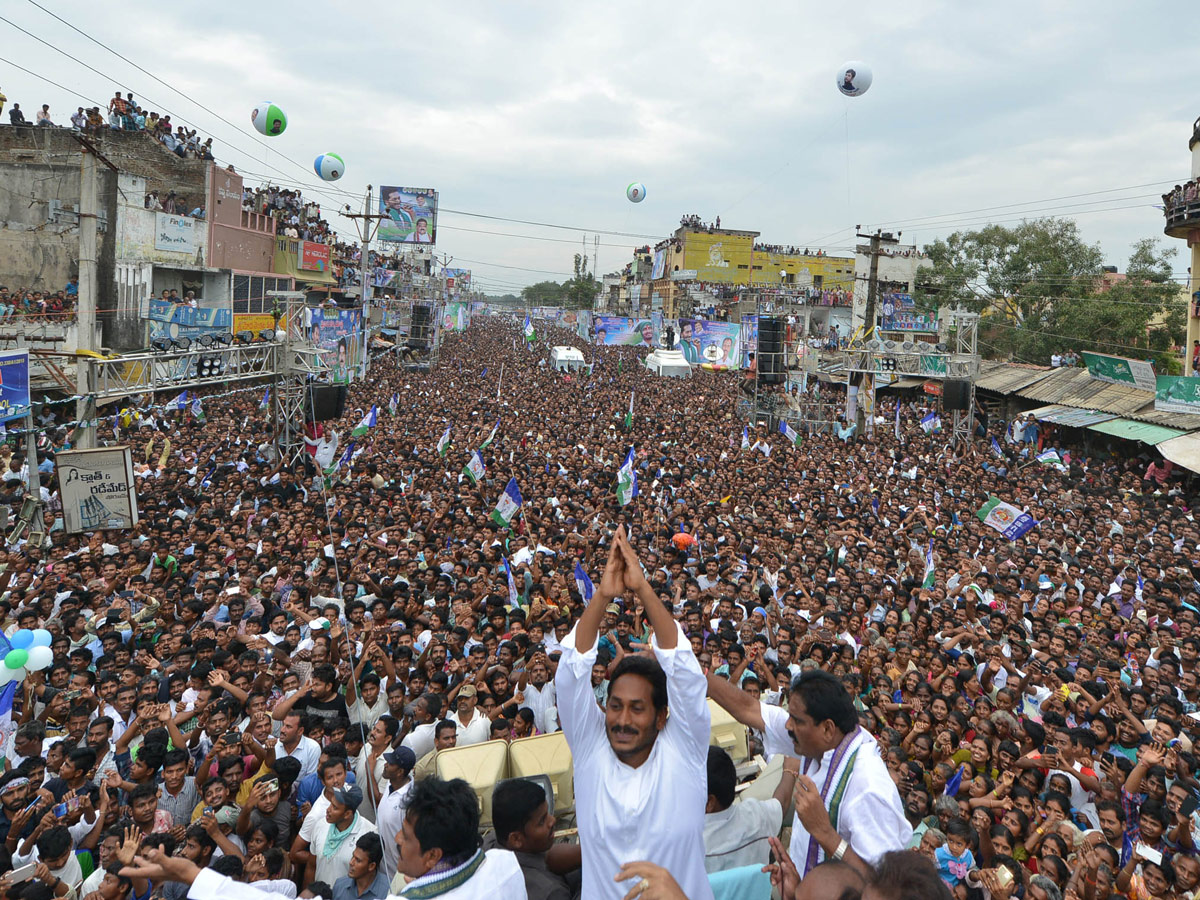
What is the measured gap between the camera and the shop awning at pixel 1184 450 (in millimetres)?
14900

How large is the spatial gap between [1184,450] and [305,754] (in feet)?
55.7

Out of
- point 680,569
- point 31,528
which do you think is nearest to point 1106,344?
point 680,569

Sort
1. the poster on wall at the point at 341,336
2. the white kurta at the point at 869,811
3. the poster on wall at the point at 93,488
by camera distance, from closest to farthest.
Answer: the white kurta at the point at 869,811
the poster on wall at the point at 93,488
the poster on wall at the point at 341,336

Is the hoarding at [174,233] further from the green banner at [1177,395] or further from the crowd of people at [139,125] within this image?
the green banner at [1177,395]

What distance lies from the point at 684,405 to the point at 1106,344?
1600cm

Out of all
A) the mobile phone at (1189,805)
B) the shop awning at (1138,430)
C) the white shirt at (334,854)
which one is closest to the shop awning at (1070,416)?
the shop awning at (1138,430)

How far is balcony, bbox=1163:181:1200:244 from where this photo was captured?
20672mm

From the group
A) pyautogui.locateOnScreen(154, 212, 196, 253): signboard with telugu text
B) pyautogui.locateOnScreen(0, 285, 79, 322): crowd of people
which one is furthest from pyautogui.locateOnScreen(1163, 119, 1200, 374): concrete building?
pyautogui.locateOnScreen(154, 212, 196, 253): signboard with telugu text

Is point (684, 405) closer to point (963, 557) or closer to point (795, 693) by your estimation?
point (963, 557)

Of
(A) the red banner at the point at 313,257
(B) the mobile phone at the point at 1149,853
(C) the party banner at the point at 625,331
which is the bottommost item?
(B) the mobile phone at the point at 1149,853

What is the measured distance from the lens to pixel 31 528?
10219mm

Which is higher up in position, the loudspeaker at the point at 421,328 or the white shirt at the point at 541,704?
the loudspeaker at the point at 421,328

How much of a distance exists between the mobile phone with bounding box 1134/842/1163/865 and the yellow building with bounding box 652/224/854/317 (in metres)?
64.7

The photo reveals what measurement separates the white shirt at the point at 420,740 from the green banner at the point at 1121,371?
2085cm
